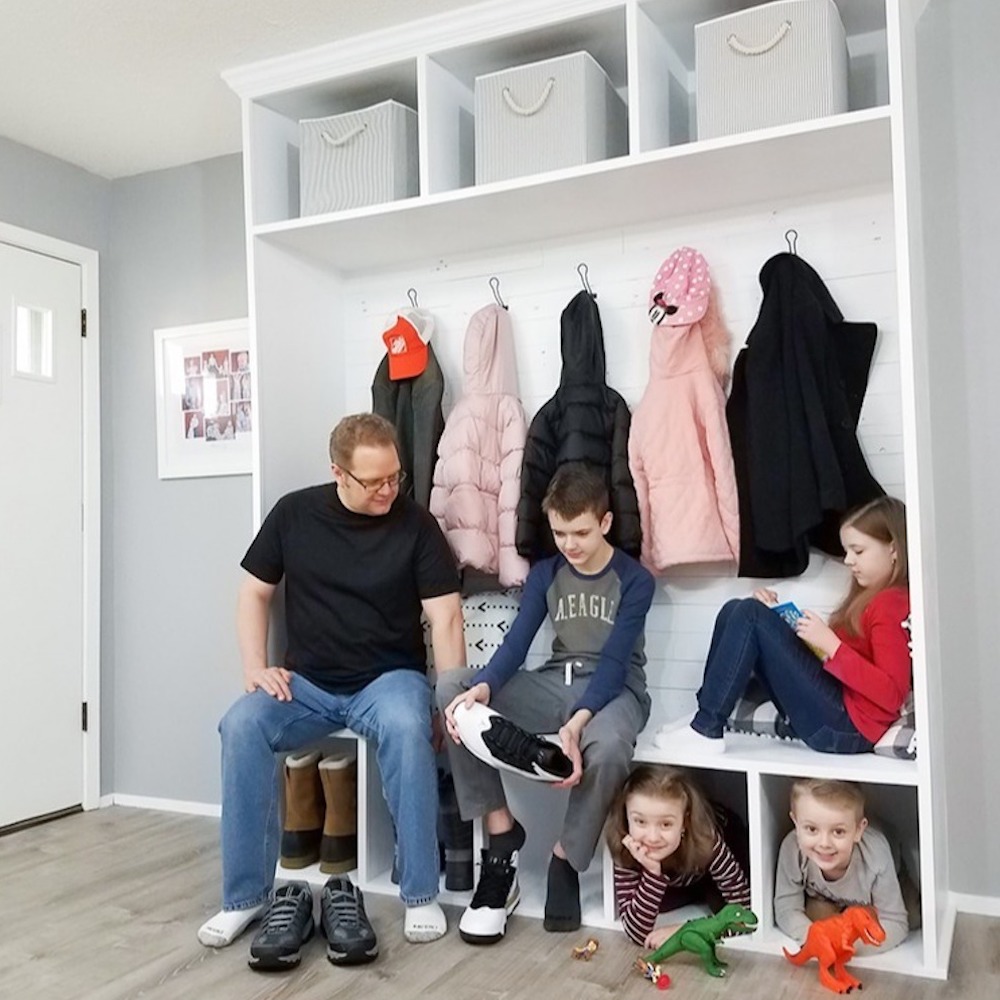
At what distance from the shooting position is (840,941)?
2.07 m

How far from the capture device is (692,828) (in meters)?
2.34

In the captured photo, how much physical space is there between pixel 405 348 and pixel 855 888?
1.79 meters

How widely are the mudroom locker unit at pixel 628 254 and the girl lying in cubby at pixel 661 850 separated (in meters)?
0.08

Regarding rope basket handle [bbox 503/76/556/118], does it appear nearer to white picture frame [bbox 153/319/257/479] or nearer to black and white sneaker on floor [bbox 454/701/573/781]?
white picture frame [bbox 153/319/257/479]

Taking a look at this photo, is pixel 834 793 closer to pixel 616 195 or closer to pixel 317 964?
pixel 317 964

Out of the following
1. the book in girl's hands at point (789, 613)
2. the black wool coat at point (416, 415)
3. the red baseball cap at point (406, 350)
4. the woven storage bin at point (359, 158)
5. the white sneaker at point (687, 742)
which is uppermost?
the woven storage bin at point (359, 158)

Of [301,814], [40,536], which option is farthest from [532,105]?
[40,536]

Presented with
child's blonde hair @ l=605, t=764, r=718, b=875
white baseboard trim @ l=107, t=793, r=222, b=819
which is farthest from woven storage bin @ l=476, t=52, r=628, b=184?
white baseboard trim @ l=107, t=793, r=222, b=819

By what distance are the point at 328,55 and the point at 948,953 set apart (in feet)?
8.59

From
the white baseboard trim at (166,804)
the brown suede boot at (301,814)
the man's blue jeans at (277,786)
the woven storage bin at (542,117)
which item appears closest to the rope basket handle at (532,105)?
the woven storage bin at (542,117)

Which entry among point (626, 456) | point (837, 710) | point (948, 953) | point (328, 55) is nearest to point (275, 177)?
point (328, 55)

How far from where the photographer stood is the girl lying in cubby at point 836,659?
7.54 ft

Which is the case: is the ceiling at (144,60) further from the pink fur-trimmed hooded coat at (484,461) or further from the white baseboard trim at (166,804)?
the white baseboard trim at (166,804)

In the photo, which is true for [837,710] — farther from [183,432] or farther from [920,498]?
[183,432]
